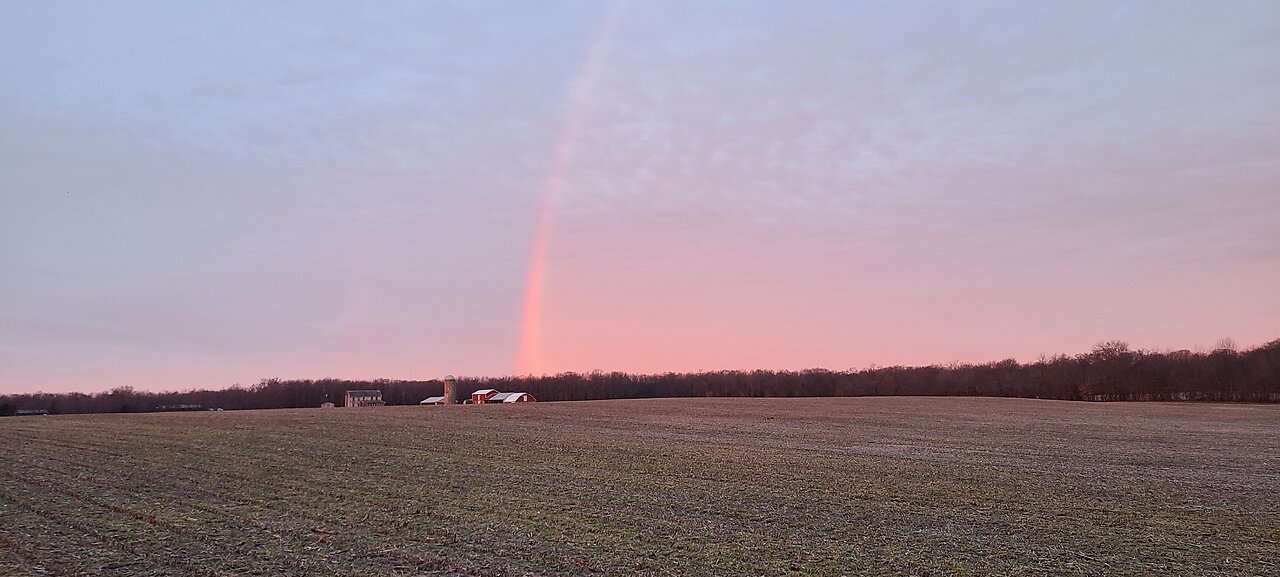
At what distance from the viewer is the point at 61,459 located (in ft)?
85.0

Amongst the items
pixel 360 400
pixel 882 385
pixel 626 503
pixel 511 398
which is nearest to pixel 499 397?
pixel 511 398

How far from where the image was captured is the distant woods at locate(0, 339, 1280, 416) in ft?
311

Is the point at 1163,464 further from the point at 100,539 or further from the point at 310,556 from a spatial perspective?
the point at 100,539

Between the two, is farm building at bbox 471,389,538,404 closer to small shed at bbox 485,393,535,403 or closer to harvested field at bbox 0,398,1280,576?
small shed at bbox 485,393,535,403

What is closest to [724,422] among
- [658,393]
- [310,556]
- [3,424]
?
[310,556]

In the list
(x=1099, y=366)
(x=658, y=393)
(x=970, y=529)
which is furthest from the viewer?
(x=658, y=393)

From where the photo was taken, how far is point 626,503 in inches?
703

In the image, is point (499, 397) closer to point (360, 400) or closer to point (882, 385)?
point (360, 400)

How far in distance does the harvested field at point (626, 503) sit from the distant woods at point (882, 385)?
6465cm

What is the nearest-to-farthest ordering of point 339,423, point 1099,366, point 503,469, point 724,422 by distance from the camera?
point 503,469
point 339,423
point 724,422
point 1099,366

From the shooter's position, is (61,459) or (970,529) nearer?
(970,529)

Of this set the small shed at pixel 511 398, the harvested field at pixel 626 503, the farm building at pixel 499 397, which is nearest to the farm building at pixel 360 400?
the farm building at pixel 499 397

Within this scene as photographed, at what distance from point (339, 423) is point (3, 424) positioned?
1913 centimetres

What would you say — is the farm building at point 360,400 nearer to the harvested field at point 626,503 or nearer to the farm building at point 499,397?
the farm building at point 499,397
